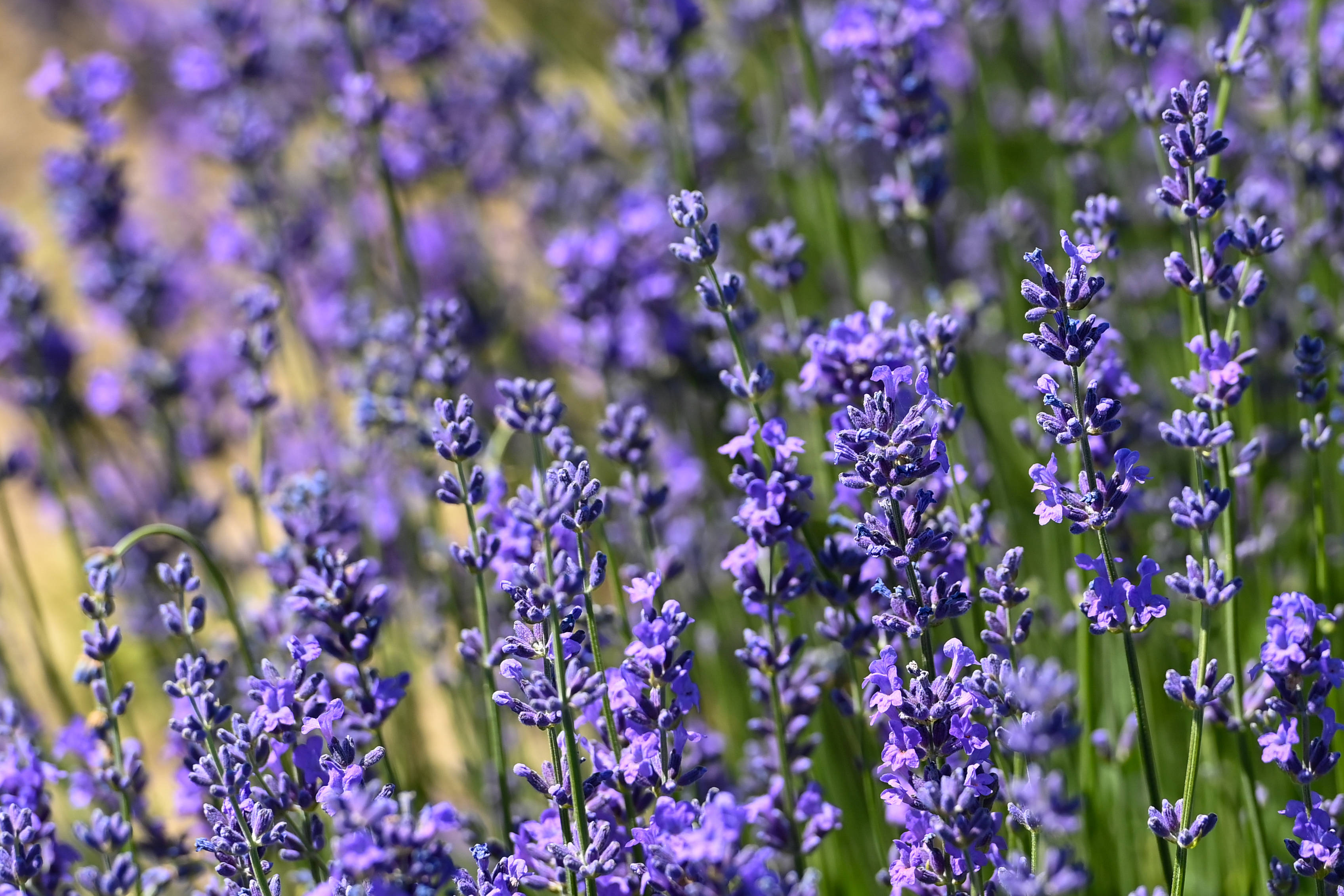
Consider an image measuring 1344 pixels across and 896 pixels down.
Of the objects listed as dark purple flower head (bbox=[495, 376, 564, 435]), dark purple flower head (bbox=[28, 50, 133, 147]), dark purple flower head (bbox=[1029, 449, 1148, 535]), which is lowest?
dark purple flower head (bbox=[1029, 449, 1148, 535])

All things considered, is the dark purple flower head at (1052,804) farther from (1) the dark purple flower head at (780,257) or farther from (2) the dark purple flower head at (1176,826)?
(1) the dark purple flower head at (780,257)

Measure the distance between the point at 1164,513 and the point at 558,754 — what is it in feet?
6.89

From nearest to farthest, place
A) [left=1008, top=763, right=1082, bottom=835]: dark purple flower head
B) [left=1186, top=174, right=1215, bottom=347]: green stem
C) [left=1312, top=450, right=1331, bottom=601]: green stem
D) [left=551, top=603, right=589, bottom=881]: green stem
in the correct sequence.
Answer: [left=1008, top=763, right=1082, bottom=835]: dark purple flower head
[left=551, top=603, right=589, bottom=881]: green stem
[left=1186, top=174, right=1215, bottom=347]: green stem
[left=1312, top=450, right=1331, bottom=601]: green stem

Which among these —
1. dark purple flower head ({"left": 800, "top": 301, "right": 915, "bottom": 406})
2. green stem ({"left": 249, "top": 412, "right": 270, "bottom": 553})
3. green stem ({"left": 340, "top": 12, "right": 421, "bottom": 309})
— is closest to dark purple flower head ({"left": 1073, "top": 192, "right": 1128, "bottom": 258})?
dark purple flower head ({"left": 800, "top": 301, "right": 915, "bottom": 406})

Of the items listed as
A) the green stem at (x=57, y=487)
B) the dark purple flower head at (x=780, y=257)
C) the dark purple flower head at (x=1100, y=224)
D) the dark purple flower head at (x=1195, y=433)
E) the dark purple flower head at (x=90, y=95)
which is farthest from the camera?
the dark purple flower head at (x=90, y=95)

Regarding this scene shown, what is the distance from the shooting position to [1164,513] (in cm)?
330

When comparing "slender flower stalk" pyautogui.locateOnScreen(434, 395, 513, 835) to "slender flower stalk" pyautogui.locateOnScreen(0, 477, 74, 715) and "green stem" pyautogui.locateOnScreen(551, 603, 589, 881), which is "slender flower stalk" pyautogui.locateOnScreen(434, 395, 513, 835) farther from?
"slender flower stalk" pyautogui.locateOnScreen(0, 477, 74, 715)

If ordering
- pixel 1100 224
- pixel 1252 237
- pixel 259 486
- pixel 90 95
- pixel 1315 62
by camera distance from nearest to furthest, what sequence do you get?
pixel 1252 237
pixel 1100 224
pixel 1315 62
pixel 259 486
pixel 90 95

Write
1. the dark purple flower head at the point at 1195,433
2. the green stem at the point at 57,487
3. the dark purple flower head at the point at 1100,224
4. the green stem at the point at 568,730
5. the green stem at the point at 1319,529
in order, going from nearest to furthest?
the green stem at the point at 568,730
the dark purple flower head at the point at 1195,433
the dark purple flower head at the point at 1100,224
the green stem at the point at 1319,529
the green stem at the point at 57,487

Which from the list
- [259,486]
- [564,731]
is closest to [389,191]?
[259,486]

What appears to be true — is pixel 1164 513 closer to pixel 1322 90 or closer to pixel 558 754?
pixel 1322 90

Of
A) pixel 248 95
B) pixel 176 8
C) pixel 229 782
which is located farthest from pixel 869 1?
pixel 176 8

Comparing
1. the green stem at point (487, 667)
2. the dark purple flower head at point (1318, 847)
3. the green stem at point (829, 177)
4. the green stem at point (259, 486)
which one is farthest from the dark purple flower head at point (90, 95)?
the dark purple flower head at point (1318, 847)

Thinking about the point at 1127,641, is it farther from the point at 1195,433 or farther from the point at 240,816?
the point at 240,816
